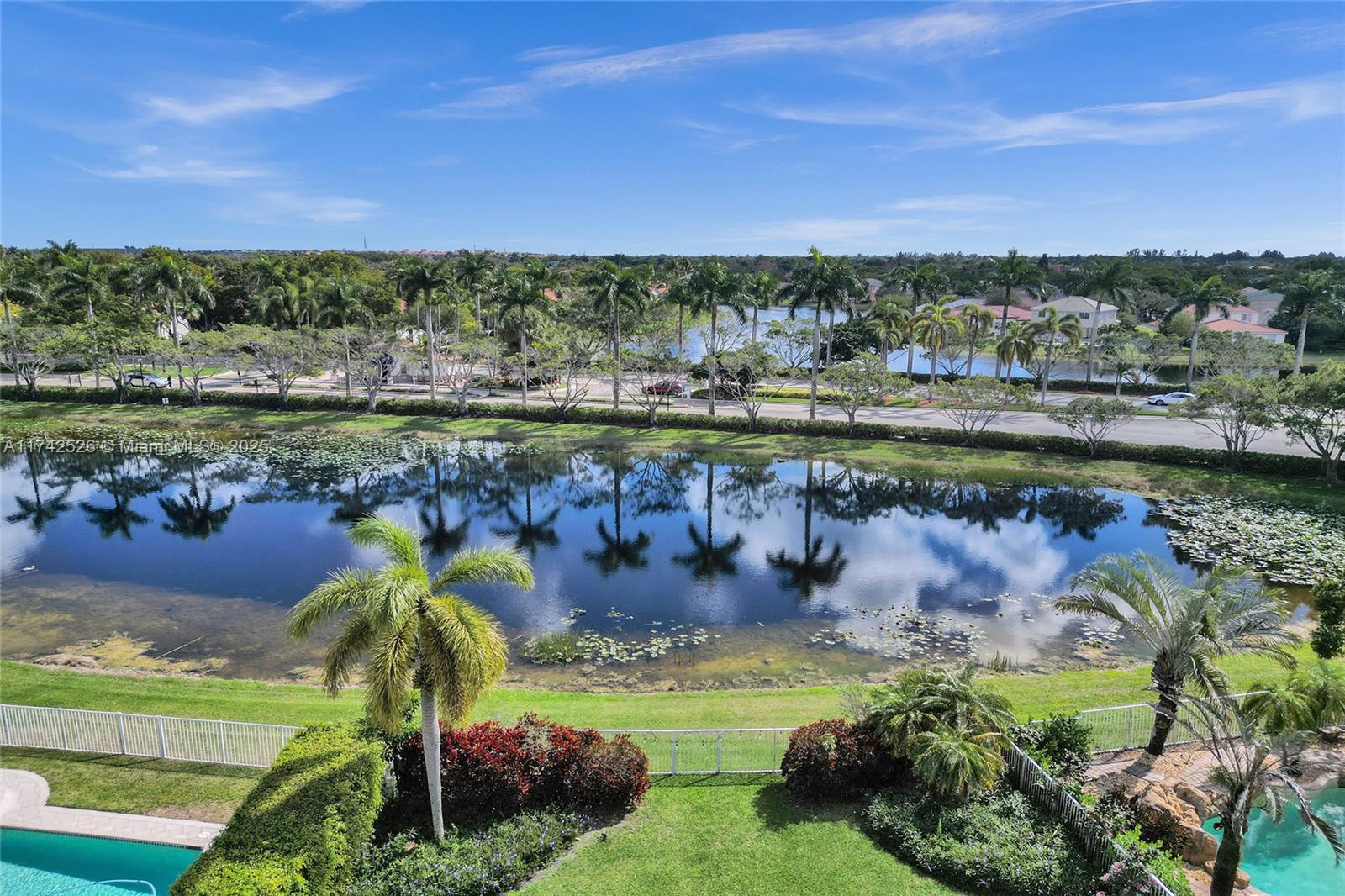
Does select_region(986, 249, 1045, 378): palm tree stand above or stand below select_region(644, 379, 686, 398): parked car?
above

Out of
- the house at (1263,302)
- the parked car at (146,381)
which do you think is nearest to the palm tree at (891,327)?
the house at (1263,302)

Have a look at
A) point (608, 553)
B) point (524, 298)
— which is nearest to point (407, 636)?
point (608, 553)

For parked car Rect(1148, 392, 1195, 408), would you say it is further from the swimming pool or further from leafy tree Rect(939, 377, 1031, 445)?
the swimming pool

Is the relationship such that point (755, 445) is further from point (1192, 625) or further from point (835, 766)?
point (835, 766)

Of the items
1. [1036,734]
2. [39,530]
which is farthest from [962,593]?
[39,530]

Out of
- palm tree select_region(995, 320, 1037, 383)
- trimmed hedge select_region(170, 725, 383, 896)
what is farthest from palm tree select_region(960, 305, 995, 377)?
trimmed hedge select_region(170, 725, 383, 896)

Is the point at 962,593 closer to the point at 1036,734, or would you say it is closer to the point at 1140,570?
the point at 1140,570
